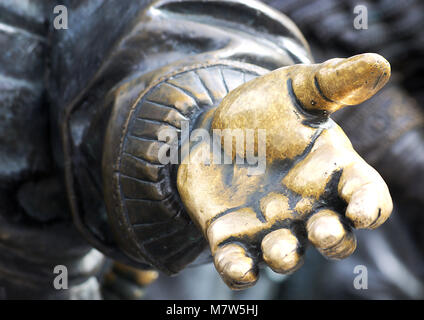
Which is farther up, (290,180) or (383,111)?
(383,111)

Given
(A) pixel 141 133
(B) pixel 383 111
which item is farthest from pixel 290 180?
(B) pixel 383 111

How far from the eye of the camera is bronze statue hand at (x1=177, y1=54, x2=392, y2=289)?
53cm

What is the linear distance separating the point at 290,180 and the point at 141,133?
0.21 metres

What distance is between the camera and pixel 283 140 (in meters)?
0.60

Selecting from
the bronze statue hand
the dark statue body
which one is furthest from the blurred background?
the bronze statue hand

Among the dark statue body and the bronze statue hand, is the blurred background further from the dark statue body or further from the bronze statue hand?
the bronze statue hand

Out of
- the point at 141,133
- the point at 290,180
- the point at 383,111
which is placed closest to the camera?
the point at 290,180

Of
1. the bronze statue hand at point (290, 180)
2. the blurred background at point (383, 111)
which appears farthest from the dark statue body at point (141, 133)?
the blurred background at point (383, 111)

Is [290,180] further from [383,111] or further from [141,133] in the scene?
[383,111]

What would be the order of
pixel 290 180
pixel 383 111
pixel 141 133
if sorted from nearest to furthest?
1. pixel 290 180
2. pixel 141 133
3. pixel 383 111

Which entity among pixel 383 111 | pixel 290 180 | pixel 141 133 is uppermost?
pixel 383 111

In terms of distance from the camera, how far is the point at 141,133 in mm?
705

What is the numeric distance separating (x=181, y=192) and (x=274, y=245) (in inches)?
6.3

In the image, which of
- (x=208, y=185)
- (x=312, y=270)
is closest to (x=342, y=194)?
(x=208, y=185)
